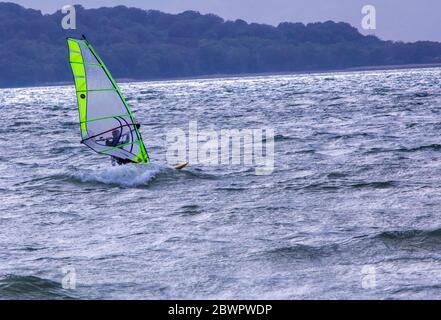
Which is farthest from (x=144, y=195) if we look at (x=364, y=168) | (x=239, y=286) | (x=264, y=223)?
(x=239, y=286)

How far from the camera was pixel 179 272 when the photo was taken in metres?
8.08

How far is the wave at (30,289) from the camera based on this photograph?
7461mm

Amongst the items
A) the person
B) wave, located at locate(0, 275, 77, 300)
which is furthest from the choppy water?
the person

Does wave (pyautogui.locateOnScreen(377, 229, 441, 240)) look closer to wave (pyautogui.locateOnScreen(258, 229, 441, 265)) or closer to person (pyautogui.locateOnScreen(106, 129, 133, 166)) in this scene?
wave (pyautogui.locateOnScreen(258, 229, 441, 265))

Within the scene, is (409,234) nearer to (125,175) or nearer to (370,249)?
(370,249)

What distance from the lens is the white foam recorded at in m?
14.6

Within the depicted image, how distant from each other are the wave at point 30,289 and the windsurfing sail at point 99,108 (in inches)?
300

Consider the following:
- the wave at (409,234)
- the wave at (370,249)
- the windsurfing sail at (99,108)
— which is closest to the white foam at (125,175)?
the windsurfing sail at (99,108)

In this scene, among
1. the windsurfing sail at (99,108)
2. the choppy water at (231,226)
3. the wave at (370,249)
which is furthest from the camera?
the windsurfing sail at (99,108)

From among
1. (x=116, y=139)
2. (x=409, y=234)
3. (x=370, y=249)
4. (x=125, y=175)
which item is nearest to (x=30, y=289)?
(x=370, y=249)

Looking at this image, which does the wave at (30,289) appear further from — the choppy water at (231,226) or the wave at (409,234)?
the wave at (409,234)

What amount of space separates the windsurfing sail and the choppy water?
678 mm
